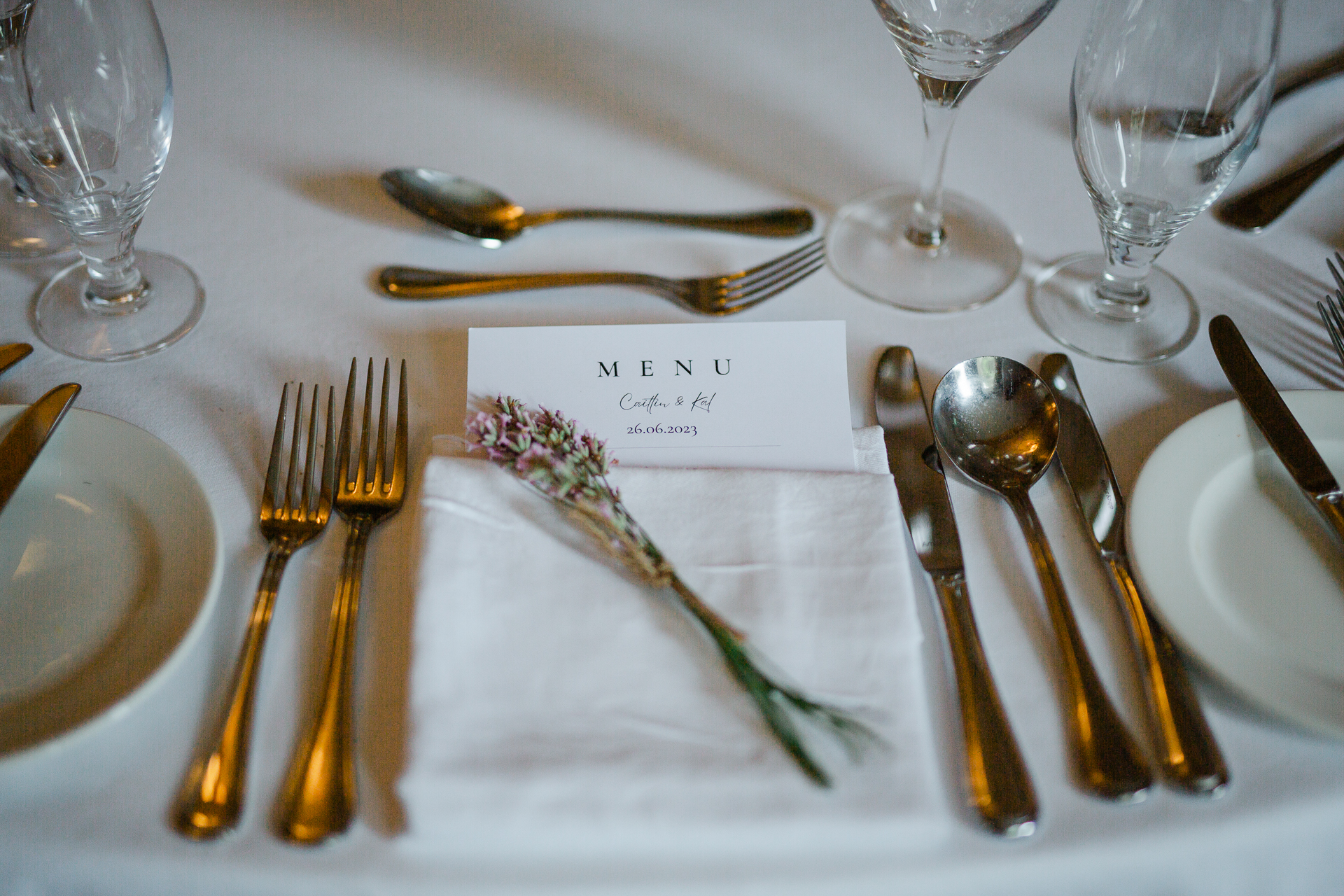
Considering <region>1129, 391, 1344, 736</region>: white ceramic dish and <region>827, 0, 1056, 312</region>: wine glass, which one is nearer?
<region>1129, 391, 1344, 736</region>: white ceramic dish

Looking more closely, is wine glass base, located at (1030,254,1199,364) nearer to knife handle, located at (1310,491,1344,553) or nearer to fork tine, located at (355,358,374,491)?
knife handle, located at (1310,491,1344,553)

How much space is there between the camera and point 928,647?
1.74ft

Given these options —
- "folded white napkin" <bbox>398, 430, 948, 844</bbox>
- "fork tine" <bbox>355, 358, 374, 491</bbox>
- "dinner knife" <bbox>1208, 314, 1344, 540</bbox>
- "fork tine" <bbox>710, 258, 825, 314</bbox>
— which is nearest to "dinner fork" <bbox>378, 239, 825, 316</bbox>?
"fork tine" <bbox>710, 258, 825, 314</bbox>

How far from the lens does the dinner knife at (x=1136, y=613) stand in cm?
47

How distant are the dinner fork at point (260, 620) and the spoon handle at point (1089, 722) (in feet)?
1.37

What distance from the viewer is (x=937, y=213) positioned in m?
0.80

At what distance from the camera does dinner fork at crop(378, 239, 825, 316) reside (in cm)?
75

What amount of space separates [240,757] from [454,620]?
0.12 meters

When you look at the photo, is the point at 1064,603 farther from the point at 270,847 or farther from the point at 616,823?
the point at 270,847

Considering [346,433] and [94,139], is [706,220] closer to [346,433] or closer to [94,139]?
[346,433]

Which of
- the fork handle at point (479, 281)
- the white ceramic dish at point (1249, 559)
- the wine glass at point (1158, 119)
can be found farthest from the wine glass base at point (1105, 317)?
the fork handle at point (479, 281)

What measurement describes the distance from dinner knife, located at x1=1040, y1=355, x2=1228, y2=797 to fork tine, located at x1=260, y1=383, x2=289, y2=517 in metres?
0.50

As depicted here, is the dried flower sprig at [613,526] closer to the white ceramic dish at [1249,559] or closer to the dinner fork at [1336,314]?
the white ceramic dish at [1249,559]

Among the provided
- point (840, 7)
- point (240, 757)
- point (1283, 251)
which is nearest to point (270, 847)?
point (240, 757)
